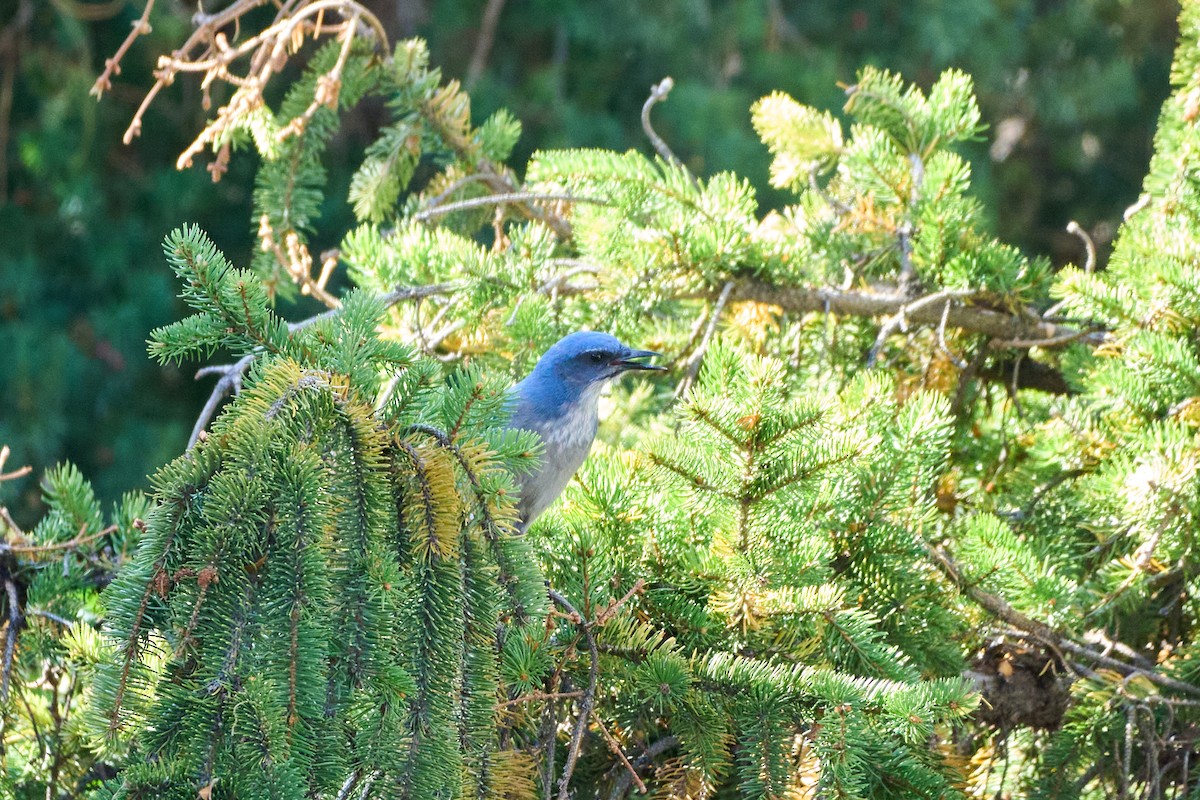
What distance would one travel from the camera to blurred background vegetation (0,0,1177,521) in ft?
19.6

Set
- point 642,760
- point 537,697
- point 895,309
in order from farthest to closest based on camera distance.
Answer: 1. point 895,309
2. point 642,760
3. point 537,697

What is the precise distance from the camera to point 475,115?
20.6 ft

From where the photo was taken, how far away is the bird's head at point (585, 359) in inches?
101

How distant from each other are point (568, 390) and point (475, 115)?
13.2 feet

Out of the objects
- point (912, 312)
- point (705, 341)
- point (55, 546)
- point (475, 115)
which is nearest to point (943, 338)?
point (912, 312)

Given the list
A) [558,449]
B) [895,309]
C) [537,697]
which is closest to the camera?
[537,697]

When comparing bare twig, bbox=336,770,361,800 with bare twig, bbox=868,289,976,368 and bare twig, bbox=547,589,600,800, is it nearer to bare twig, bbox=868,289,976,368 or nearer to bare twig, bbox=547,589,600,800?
bare twig, bbox=547,589,600,800

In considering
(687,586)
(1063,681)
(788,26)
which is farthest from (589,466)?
(788,26)

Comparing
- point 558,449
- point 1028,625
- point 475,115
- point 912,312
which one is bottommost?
point 1028,625

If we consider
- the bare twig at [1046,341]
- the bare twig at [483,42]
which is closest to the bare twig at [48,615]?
the bare twig at [1046,341]

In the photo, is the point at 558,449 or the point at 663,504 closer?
the point at 663,504

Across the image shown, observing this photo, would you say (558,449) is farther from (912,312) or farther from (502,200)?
(912,312)

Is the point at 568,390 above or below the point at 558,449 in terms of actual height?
above

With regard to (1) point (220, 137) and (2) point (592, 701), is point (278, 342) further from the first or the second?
(1) point (220, 137)
